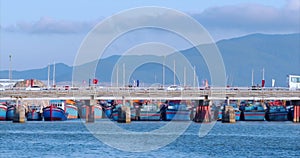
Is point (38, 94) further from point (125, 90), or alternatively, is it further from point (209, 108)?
point (209, 108)

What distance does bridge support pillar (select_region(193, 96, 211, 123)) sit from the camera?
132 meters

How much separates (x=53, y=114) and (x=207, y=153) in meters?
69.5

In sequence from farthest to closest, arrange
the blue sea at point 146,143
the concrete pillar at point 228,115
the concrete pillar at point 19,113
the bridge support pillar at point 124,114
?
the concrete pillar at point 228,115
the bridge support pillar at point 124,114
the concrete pillar at point 19,113
the blue sea at point 146,143

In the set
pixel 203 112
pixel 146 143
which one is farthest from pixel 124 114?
pixel 146 143

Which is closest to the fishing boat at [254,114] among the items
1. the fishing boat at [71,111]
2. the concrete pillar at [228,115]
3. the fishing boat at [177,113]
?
the fishing boat at [177,113]

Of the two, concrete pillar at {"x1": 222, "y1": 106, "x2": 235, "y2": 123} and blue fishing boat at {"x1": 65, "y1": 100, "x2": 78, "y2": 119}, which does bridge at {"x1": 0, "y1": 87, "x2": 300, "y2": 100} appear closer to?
concrete pillar at {"x1": 222, "y1": 106, "x2": 235, "y2": 123}

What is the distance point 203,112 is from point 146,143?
4673 cm

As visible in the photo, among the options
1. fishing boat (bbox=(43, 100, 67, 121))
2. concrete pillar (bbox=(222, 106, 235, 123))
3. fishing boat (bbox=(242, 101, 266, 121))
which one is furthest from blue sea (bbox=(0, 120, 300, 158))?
fishing boat (bbox=(242, 101, 266, 121))

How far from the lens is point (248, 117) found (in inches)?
5925

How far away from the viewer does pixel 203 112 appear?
433ft

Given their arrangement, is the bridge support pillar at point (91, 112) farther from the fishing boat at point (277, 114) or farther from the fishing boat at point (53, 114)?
the fishing boat at point (277, 114)

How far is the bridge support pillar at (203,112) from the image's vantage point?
13212 cm

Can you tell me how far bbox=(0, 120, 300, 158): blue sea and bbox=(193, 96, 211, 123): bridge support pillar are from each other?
54.5 ft

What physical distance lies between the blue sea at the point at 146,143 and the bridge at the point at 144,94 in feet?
62.6
